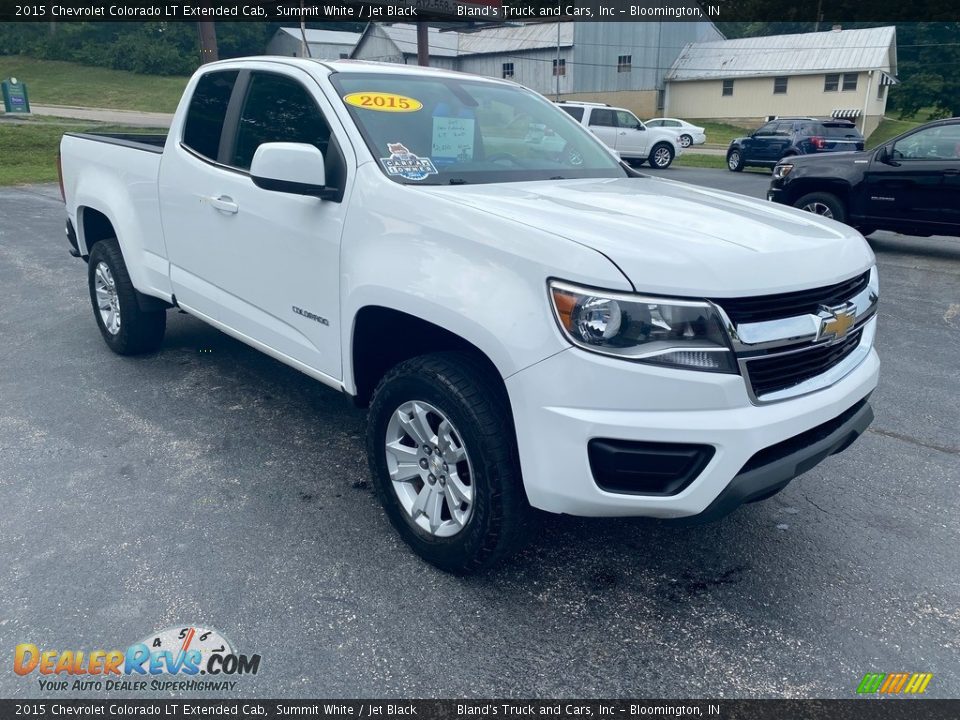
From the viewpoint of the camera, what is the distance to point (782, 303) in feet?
8.03

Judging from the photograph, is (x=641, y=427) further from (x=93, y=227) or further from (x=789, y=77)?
(x=789, y=77)

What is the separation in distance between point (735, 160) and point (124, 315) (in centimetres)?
2122

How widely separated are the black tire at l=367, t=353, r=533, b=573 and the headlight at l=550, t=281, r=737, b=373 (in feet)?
1.42

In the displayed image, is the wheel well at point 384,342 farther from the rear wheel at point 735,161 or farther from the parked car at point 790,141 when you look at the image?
the rear wheel at point 735,161

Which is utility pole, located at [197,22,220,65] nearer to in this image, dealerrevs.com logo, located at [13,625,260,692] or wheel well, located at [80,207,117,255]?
wheel well, located at [80,207,117,255]

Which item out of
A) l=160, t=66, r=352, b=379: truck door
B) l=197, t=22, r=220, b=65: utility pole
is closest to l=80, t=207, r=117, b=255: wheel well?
l=160, t=66, r=352, b=379: truck door

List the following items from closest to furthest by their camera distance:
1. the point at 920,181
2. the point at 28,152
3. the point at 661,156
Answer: the point at 920,181
the point at 28,152
the point at 661,156

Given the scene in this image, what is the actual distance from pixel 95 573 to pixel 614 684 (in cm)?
194

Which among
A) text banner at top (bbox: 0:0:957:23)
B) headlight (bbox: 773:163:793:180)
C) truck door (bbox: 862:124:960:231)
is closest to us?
truck door (bbox: 862:124:960:231)

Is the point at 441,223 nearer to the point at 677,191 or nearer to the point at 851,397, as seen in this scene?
the point at 677,191

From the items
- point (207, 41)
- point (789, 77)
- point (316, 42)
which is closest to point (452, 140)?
point (207, 41)

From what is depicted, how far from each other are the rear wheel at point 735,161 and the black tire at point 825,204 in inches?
535

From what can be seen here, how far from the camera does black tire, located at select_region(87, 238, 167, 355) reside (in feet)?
16.1

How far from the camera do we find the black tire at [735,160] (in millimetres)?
22531
